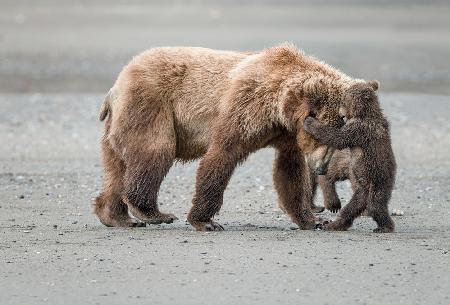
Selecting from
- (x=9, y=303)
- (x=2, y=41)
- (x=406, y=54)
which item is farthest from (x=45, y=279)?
(x=2, y=41)

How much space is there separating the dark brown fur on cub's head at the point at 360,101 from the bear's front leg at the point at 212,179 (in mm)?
849

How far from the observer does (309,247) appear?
8867 mm

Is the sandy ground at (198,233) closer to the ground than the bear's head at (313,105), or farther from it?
closer to the ground

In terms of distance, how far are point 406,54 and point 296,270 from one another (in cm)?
2000

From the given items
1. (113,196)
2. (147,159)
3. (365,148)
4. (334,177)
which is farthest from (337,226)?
(113,196)

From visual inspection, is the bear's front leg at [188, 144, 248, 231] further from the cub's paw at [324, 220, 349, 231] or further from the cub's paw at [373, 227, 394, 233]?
the cub's paw at [373, 227, 394, 233]

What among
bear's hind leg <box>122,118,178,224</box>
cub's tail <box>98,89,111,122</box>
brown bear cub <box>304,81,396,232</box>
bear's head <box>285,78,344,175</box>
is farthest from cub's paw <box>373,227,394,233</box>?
cub's tail <box>98,89,111,122</box>

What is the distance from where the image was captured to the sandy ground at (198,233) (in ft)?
25.4

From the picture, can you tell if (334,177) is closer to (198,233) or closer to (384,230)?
(384,230)

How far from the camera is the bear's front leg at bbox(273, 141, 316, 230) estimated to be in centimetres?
992

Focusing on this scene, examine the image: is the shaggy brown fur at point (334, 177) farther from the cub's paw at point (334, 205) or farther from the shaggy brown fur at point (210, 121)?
the shaggy brown fur at point (210, 121)

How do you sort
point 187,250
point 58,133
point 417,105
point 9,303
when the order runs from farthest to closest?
1. point 417,105
2. point 58,133
3. point 187,250
4. point 9,303

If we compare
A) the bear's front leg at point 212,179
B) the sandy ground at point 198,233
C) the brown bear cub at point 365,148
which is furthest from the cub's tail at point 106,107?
the brown bear cub at point 365,148

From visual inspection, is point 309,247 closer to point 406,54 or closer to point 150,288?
point 150,288
